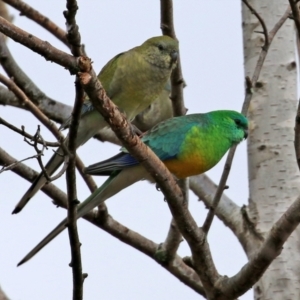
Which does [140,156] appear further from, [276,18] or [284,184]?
[276,18]

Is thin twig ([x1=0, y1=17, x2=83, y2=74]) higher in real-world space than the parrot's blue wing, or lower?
higher

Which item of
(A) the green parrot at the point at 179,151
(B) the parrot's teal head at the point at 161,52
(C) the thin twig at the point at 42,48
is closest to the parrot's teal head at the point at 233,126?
(A) the green parrot at the point at 179,151

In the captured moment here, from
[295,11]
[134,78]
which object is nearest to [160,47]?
[134,78]

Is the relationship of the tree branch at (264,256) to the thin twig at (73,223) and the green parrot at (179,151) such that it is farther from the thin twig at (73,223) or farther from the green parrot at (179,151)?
the green parrot at (179,151)

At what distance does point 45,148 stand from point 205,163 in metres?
1.77

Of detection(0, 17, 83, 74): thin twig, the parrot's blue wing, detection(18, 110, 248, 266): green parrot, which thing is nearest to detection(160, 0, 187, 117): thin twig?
detection(18, 110, 248, 266): green parrot

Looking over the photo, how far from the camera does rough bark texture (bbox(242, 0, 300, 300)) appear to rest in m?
4.71

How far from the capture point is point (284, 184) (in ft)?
16.5

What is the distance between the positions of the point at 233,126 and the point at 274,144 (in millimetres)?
330

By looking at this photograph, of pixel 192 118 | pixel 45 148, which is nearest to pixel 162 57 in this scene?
pixel 192 118

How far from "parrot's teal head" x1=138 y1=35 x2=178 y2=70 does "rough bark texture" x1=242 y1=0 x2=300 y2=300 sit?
1.94ft

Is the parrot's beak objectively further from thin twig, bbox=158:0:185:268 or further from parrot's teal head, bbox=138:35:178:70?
thin twig, bbox=158:0:185:268

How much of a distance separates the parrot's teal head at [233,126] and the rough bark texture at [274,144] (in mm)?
208

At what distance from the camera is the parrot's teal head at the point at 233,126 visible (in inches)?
198
